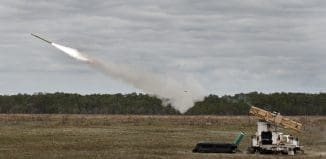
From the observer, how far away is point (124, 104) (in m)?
176

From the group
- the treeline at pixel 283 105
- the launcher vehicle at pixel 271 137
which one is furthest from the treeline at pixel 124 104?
the launcher vehicle at pixel 271 137

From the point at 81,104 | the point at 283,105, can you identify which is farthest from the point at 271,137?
the point at 81,104

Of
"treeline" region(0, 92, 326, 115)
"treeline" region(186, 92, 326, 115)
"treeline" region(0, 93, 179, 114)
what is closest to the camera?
"treeline" region(186, 92, 326, 115)

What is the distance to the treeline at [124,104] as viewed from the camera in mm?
150875

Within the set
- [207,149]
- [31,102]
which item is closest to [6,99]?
[31,102]

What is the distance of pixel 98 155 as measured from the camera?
39.2 meters

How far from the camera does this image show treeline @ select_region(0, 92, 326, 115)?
15088 centimetres

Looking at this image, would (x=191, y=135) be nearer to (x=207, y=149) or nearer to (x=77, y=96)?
(x=207, y=149)

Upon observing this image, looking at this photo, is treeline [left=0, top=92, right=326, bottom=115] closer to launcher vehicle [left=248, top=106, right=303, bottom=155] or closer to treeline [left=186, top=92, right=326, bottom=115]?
treeline [left=186, top=92, right=326, bottom=115]

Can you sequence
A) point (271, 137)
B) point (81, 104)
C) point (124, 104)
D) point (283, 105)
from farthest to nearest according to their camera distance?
point (81, 104) < point (124, 104) < point (283, 105) < point (271, 137)

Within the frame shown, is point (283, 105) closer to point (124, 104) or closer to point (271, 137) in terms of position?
point (124, 104)

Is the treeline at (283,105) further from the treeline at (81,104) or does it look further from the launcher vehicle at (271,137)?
the launcher vehicle at (271,137)

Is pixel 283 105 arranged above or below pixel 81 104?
below

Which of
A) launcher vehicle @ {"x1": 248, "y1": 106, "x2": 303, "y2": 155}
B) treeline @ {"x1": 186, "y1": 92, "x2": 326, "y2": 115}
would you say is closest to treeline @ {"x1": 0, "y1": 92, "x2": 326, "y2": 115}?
treeline @ {"x1": 186, "y1": 92, "x2": 326, "y2": 115}
